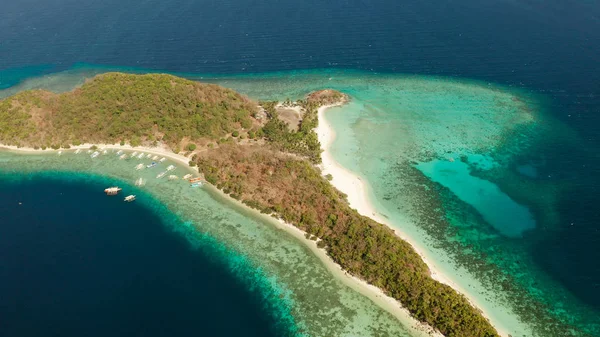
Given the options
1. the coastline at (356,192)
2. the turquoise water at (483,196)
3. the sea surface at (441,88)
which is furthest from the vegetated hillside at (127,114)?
the turquoise water at (483,196)

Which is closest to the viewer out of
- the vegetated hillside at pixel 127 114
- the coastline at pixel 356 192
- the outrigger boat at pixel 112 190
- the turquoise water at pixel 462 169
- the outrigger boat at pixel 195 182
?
the coastline at pixel 356 192

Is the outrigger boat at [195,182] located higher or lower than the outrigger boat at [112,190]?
higher

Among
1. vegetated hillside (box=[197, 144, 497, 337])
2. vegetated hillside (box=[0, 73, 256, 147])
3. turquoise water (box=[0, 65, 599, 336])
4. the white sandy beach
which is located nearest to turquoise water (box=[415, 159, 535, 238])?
turquoise water (box=[0, 65, 599, 336])

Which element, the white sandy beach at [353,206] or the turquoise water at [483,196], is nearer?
the white sandy beach at [353,206]

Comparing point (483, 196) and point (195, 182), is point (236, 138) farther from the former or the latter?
point (483, 196)

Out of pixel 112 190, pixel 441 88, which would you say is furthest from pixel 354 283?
pixel 441 88

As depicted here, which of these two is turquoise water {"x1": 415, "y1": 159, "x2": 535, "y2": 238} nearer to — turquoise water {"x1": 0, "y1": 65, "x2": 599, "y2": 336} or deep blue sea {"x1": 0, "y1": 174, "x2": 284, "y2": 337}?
turquoise water {"x1": 0, "y1": 65, "x2": 599, "y2": 336}

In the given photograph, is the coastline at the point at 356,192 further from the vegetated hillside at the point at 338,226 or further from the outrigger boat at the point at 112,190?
the outrigger boat at the point at 112,190
